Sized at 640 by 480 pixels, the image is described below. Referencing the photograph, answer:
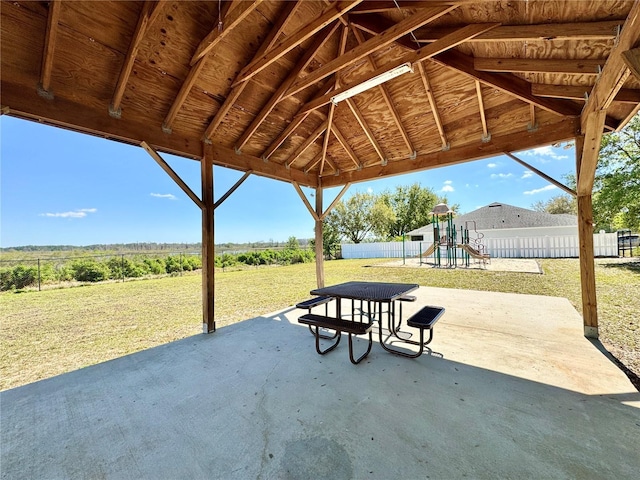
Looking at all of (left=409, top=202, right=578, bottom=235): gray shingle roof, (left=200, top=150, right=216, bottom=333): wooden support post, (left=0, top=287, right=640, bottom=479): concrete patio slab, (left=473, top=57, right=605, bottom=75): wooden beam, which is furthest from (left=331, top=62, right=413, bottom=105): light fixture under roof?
(left=409, top=202, right=578, bottom=235): gray shingle roof

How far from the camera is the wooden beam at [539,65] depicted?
2.46 m

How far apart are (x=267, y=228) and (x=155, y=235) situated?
506 inches

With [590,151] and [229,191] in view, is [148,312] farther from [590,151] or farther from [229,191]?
[590,151]

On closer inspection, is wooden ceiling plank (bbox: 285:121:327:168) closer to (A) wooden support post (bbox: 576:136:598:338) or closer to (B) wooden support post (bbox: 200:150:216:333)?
(B) wooden support post (bbox: 200:150:216:333)

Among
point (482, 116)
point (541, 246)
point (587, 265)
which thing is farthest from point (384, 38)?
point (541, 246)

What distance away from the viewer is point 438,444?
5.23 feet

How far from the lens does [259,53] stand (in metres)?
2.79

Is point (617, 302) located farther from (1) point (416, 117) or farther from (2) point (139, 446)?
(2) point (139, 446)

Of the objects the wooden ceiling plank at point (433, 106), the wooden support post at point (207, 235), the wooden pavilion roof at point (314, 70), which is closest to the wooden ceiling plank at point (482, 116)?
the wooden pavilion roof at point (314, 70)

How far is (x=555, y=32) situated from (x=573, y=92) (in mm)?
1160

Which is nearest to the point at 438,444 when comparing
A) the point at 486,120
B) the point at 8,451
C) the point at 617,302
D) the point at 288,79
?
the point at 8,451

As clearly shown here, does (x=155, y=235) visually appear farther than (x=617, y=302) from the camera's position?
Yes

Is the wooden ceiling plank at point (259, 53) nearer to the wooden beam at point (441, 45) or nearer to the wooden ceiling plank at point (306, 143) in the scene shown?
the wooden beam at point (441, 45)

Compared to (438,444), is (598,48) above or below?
above
